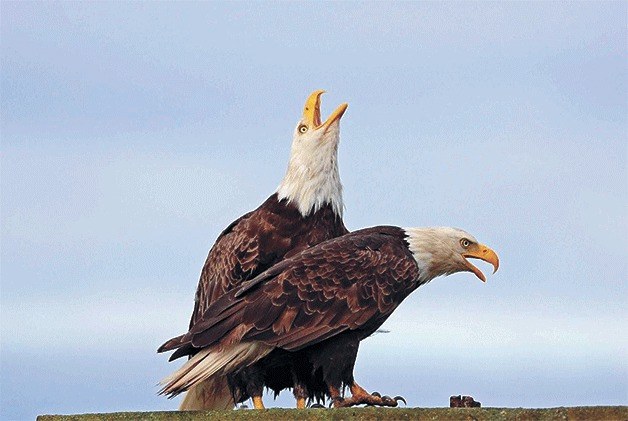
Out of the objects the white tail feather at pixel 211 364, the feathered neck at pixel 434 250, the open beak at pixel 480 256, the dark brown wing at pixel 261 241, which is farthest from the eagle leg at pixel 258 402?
the open beak at pixel 480 256

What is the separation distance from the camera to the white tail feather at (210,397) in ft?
36.1

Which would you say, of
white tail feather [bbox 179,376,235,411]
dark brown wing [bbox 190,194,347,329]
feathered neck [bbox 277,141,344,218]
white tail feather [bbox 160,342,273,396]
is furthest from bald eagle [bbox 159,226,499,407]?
white tail feather [bbox 179,376,235,411]

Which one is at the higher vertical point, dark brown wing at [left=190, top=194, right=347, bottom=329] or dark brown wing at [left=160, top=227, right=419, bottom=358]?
dark brown wing at [left=190, top=194, right=347, bottom=329]

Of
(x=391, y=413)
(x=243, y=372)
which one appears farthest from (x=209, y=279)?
(x=391, y=413)

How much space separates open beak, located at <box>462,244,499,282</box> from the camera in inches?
395

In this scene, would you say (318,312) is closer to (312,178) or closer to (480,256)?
(480,256)

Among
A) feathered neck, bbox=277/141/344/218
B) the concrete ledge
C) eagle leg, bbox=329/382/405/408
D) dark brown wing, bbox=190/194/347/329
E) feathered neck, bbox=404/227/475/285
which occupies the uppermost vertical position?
feathered neck, bbox=277/141/344/218

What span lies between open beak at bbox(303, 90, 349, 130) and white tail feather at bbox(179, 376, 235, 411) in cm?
234

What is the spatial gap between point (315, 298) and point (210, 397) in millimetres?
2198

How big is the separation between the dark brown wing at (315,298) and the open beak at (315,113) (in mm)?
1981

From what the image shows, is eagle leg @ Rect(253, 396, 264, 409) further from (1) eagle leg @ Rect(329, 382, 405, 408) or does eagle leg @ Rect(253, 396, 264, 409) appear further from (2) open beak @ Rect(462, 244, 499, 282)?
(2) open beak @ Rect(462, 244, 499, 282)

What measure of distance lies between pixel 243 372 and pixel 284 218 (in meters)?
1.69

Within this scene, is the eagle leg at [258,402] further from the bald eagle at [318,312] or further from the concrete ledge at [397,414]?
the concrete ledge at [397,414]

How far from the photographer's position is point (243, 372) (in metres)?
9.76
